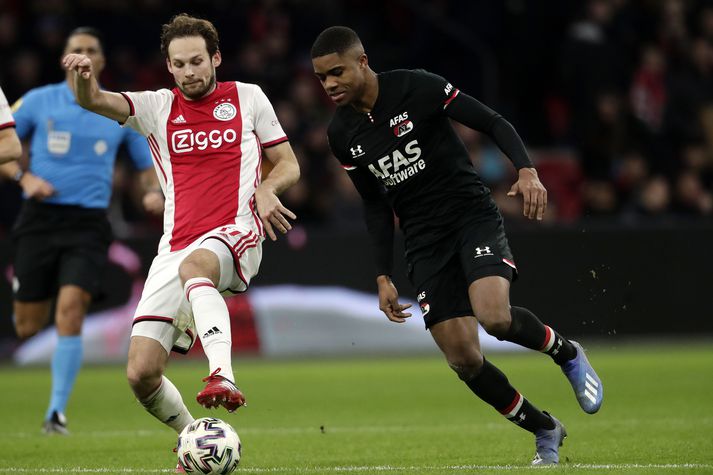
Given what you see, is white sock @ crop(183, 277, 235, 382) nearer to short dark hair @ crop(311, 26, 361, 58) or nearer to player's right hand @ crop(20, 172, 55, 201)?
short dark hair @ crop(311, 26, 361, 58)

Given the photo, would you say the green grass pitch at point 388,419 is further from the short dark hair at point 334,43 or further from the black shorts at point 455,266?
the short dark hair at point 334,43

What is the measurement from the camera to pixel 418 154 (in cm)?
680

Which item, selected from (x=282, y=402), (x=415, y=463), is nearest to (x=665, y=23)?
(x=282, y=402)

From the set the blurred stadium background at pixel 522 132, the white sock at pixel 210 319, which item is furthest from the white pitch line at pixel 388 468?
the blurred stadium background at pixel 522 132

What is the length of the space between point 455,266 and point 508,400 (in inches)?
31.2

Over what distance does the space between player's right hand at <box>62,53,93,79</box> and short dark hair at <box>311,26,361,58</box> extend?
46.2 inches

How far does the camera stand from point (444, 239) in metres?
6.82

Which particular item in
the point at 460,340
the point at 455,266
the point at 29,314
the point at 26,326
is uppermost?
the point at 455,266

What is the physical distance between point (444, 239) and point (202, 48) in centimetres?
167

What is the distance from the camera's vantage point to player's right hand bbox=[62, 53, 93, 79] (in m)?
6.09

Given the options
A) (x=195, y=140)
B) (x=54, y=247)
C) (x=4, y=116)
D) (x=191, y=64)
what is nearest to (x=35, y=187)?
(x=54, y=247)

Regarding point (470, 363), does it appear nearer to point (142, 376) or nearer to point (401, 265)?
point (142, 376)

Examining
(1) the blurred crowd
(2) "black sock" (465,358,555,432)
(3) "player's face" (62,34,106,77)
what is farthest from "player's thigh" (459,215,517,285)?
(1) the blurred crowd

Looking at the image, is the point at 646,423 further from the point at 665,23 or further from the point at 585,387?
the point at 665,23
